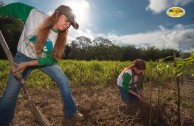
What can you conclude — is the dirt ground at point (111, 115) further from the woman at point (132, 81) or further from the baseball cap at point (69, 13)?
the baseball cap at point (69, 13)


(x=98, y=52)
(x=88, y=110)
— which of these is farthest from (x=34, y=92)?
(x=98, y=52)

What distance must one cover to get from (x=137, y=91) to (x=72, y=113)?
72.6 inches

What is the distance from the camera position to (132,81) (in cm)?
424

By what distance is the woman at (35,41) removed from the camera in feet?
7.86

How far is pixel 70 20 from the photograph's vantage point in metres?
2.33

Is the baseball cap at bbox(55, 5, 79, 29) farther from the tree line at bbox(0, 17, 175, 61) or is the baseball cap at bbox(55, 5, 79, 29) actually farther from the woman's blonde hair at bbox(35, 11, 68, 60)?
the tree line at bbox(0, 17, 175, 61)

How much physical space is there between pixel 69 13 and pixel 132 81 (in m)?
2.22

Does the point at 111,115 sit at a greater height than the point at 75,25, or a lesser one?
lesser

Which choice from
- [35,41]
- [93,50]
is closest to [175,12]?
[35,41]

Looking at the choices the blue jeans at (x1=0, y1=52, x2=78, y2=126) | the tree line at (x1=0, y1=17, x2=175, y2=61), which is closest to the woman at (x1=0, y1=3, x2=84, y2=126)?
the blue jeans at (x1=0, y1=52, x2=78, y2=126)

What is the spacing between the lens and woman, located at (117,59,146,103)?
13.3 feet

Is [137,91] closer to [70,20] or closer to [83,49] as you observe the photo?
[70,20]

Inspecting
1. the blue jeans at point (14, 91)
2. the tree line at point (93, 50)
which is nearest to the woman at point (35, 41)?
the blue jeans at point (14, 91)

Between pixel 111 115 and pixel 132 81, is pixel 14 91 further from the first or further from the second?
pixel 132 81
